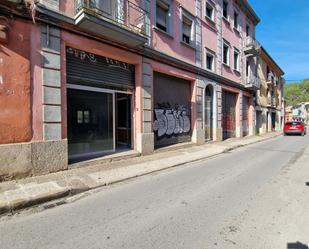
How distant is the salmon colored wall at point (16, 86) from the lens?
5.56m

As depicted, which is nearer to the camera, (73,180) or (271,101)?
(73,180)

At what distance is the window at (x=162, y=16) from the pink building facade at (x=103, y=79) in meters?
0.05

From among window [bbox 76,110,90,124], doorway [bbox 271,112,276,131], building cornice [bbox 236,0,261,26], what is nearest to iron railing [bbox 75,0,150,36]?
window [bbox 76,110,90,124]

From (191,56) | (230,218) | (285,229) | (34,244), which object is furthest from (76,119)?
(191,56)

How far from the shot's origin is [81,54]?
292 inches

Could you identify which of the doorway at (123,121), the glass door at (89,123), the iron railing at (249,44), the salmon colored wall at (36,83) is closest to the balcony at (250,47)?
the iron railing at (249,44)

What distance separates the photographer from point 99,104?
826 centimetres

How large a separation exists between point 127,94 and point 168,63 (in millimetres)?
2814

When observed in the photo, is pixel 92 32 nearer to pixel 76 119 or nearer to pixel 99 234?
pixel 76 119

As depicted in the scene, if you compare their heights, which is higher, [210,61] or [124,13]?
[124,13]

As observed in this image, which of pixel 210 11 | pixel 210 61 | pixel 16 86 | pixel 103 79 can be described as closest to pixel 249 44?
pixel 210 11

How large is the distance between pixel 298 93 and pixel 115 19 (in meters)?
103

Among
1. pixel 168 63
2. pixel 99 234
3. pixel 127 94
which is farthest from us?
pixel 168 63

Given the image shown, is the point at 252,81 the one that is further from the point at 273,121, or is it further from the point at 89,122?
the point at 89,122
